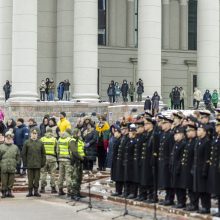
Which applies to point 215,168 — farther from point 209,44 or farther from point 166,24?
point 166,24

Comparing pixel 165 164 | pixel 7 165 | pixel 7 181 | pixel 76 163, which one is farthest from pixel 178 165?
pixel 7 181

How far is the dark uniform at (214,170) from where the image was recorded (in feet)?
56.4

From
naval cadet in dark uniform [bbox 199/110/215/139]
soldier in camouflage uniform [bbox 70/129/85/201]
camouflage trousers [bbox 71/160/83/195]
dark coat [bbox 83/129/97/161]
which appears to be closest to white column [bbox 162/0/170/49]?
dark coat [bbox 83/129/97/161]

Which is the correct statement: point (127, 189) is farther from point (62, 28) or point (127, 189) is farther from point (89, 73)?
point (62, 28)

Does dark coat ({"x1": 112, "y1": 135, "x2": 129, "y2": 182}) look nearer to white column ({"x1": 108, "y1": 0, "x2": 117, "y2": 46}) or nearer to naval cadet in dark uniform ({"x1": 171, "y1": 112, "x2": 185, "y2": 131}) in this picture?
naval cadet in dark uniform ({"x1": 171, "y1": 112, "x2": 185, "y2": 131})

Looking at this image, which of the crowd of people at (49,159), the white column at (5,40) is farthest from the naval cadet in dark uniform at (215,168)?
the white column at (5,40)

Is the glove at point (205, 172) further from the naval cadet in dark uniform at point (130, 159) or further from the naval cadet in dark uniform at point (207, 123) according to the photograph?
the naval cadet in dark uniform at point (130, 159)

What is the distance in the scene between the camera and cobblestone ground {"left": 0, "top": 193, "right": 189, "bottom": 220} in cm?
1903

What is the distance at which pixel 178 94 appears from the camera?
47.0m

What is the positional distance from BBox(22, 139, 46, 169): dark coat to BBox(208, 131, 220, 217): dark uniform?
25.1 ft

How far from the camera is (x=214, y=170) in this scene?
17312 millimetres

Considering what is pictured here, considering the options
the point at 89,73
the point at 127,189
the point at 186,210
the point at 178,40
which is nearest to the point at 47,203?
the point at 127,189

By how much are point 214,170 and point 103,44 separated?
37.2 metres

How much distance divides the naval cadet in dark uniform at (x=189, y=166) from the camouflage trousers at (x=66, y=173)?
509 centimetres
